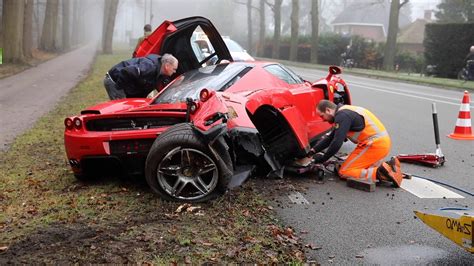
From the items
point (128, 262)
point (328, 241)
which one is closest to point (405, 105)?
point (328, 241)

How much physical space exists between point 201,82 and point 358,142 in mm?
2081

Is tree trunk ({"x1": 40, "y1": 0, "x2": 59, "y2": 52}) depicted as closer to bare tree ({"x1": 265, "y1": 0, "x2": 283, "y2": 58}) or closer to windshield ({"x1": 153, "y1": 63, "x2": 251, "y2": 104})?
bare tree ({"x1": 265, "y1": 0, "x2": 283, "y2": 58})

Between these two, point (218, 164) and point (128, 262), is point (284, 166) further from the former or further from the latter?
point (128, 262)

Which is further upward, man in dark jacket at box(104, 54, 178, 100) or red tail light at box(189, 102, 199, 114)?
man in dark jacket at box(104, 54, 178, 100)

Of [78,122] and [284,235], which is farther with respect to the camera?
[78,122]

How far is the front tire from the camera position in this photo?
16.3 feet

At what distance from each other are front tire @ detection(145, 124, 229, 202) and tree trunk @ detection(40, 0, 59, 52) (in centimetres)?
3482

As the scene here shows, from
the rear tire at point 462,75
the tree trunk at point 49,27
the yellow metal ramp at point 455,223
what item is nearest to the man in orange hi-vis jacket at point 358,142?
the yellow metal ramp at point 455,223

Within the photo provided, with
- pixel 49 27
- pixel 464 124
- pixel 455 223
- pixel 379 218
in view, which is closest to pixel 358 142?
pixel 379 218

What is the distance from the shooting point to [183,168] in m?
5.15

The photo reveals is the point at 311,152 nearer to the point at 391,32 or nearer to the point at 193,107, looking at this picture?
the point at 193,107

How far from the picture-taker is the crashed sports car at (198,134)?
5043 mm

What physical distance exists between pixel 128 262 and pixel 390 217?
260 centimetres

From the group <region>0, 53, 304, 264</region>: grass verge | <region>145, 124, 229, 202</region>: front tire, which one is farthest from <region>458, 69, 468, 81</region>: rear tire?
<region>145, 124, 229, 202</region>: front tire
